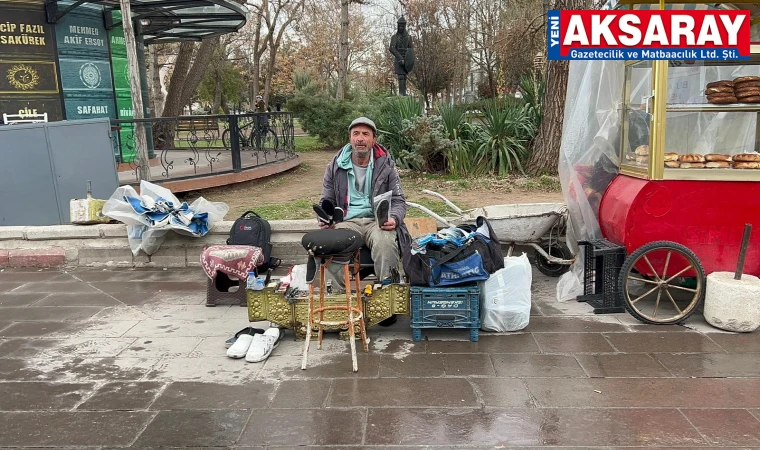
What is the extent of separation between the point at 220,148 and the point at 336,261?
9.27 metres

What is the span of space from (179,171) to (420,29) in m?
19.9

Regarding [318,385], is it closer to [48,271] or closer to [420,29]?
[48,271]

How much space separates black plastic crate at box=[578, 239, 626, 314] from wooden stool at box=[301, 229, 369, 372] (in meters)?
1.94

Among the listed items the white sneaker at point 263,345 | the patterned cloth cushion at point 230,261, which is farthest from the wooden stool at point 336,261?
the patterned cloth cushion at point 230,261

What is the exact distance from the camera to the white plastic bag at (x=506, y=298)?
441 cm

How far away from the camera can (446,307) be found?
4.23 m

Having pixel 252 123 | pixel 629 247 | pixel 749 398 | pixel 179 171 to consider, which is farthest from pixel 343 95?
pixel 749 398

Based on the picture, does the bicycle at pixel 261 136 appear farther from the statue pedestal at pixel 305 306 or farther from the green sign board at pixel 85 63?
the statue pedestal at pixel 305 306

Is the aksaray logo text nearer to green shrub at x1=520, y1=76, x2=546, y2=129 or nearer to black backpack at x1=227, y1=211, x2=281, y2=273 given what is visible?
black backpack at x1=227, y1=211, x2=281, y2=273

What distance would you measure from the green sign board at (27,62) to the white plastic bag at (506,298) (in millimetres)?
9365

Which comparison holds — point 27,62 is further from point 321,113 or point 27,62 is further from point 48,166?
point 321,113

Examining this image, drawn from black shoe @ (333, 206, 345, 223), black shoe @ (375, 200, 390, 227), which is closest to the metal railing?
black shoe @ (333, 206, 345, 223)

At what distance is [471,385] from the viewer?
3598 millimetres

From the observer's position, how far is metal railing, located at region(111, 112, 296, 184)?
390 inches
